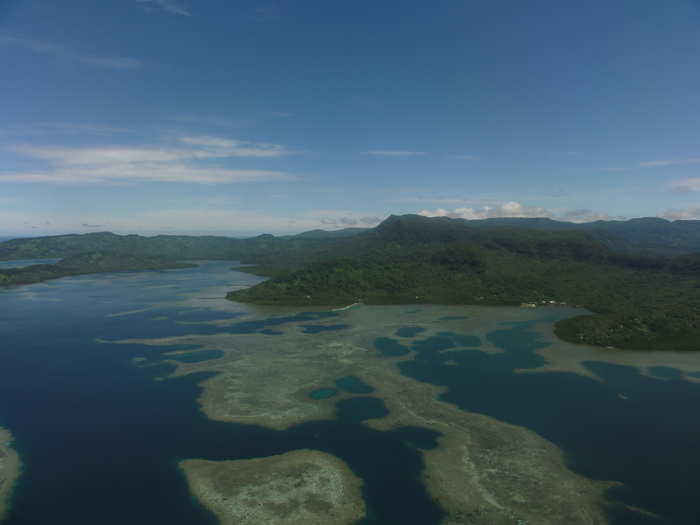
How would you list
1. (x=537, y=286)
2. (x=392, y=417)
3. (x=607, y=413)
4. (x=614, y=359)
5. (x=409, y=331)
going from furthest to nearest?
(x=537, y=286) < (x=409, y=331) < (x=614, y=359) < (x=607, y=413) < (x=392, y=417)

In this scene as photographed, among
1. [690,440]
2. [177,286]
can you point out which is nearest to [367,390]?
[690,440]

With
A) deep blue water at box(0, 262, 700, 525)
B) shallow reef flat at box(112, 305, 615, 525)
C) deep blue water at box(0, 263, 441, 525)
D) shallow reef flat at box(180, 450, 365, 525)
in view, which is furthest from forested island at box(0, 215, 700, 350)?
shallow reef flat at box(180, 450, 365, 525)

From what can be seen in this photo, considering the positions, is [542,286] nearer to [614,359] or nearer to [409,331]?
[614,359]

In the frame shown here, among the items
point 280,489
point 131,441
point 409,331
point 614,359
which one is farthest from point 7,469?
point 614,359

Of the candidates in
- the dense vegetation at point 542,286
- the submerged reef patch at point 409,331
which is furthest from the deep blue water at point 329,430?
the dense vegetation at point 542,286

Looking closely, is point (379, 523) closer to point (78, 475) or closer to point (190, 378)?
point (78, 475)

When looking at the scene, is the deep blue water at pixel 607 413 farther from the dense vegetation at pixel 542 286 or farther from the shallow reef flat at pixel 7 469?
the shallow reef flat at pixel 7 469

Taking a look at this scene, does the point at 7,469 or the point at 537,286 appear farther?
the point at 537,286

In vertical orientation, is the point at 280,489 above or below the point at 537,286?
below
